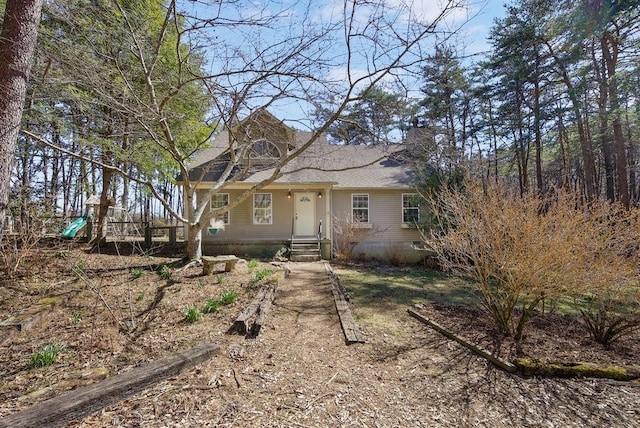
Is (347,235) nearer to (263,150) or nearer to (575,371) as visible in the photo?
(263,150)

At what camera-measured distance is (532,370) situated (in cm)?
337

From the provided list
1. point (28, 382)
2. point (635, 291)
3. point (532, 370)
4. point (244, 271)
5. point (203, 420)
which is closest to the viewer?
point (203, 420)

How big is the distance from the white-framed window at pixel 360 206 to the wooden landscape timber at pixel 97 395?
10620 mm

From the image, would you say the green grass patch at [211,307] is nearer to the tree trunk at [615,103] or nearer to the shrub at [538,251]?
the shrub at [538,251]

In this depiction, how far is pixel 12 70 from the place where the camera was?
3.35 m

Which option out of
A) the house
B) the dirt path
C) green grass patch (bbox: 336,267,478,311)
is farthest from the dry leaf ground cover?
the house

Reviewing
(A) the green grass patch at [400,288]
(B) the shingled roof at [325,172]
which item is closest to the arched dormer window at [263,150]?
(B) the shingled roof at [325,172]

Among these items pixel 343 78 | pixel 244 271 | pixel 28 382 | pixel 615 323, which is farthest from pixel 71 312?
pixel 615 323

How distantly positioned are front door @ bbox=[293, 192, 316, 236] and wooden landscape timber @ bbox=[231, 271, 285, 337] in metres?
6.78

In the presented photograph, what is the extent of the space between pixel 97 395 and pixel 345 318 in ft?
10.8

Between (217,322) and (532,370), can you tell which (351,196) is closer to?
(217,322)

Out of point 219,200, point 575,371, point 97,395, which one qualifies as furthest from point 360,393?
point 219,200

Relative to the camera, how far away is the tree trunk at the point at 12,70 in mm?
3260

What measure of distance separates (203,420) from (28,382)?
2117mm
